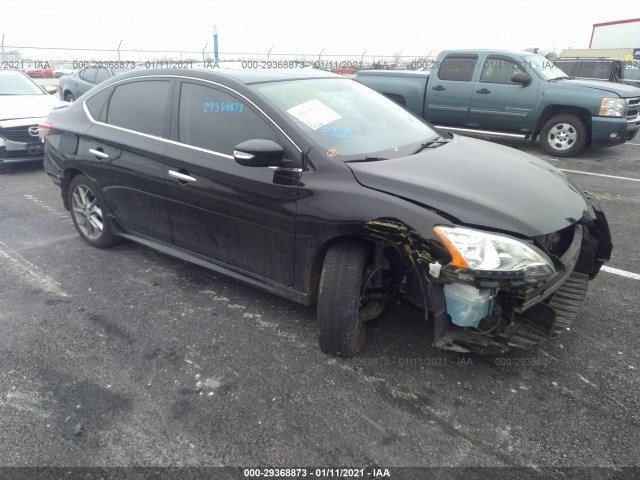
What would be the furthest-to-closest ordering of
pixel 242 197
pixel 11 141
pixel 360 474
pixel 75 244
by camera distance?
pixel 11 141, pixel 75 244, pixel 242 197, pixel 360 474

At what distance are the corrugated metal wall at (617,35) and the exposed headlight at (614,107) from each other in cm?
3546

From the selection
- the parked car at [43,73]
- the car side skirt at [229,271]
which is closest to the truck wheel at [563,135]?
the car side skirt at [229,271]

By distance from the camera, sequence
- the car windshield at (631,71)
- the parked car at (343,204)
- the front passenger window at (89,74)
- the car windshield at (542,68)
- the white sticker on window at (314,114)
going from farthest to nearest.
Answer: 1. the car windshield at (631,71)
2. the front passenger window at (89,74)
3. the car windshield at (542,68)
4. the white sticker on window at (314,114)
5. the parked car at (343,204)

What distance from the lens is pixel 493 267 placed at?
7.41ft

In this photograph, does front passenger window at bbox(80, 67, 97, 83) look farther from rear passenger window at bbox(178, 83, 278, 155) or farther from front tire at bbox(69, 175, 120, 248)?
rear passenger window at bbox(178, 83, 278, 155)

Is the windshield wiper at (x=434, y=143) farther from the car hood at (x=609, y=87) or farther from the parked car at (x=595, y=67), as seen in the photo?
the parked car at (x=595, y=67)

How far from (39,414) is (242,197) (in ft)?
5.34

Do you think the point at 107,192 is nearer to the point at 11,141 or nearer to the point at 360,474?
the point at 360,474

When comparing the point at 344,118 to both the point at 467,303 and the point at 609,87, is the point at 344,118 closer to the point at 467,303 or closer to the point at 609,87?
the point at 467,303

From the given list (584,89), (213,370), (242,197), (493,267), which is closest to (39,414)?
(213,370)

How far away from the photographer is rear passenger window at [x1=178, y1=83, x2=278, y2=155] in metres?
3.02

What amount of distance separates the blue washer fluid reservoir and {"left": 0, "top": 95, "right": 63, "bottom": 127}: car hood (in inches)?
284

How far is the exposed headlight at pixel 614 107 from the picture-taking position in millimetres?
7934

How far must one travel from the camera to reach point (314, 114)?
3082mm
